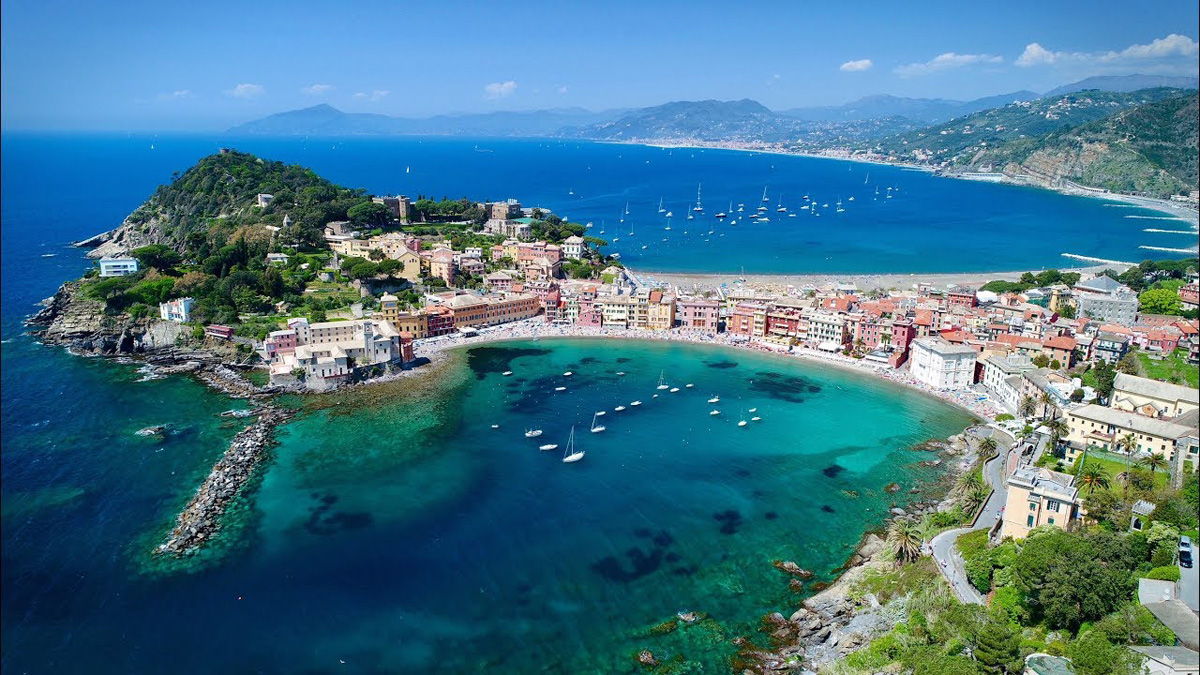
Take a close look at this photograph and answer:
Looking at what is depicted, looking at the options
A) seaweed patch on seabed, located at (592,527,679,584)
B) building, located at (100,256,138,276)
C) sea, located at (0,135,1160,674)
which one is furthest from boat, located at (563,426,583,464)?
building, located at (100,256,138,276)

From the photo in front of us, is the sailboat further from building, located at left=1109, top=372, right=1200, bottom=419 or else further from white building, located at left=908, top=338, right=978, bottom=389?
building, located at left=1109, top=372, right=1200, bottom=419

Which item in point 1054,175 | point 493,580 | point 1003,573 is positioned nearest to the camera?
point 1003,573

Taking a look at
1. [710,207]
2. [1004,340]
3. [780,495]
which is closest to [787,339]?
[1004,340]

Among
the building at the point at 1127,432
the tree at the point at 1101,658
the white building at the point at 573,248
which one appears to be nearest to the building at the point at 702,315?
the white building at the point at 573,248

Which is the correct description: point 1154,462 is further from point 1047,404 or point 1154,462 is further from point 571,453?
point 571,453

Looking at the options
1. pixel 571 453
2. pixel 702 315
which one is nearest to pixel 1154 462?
pixel 571 453

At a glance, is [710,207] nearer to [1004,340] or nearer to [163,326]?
[1004,340]
